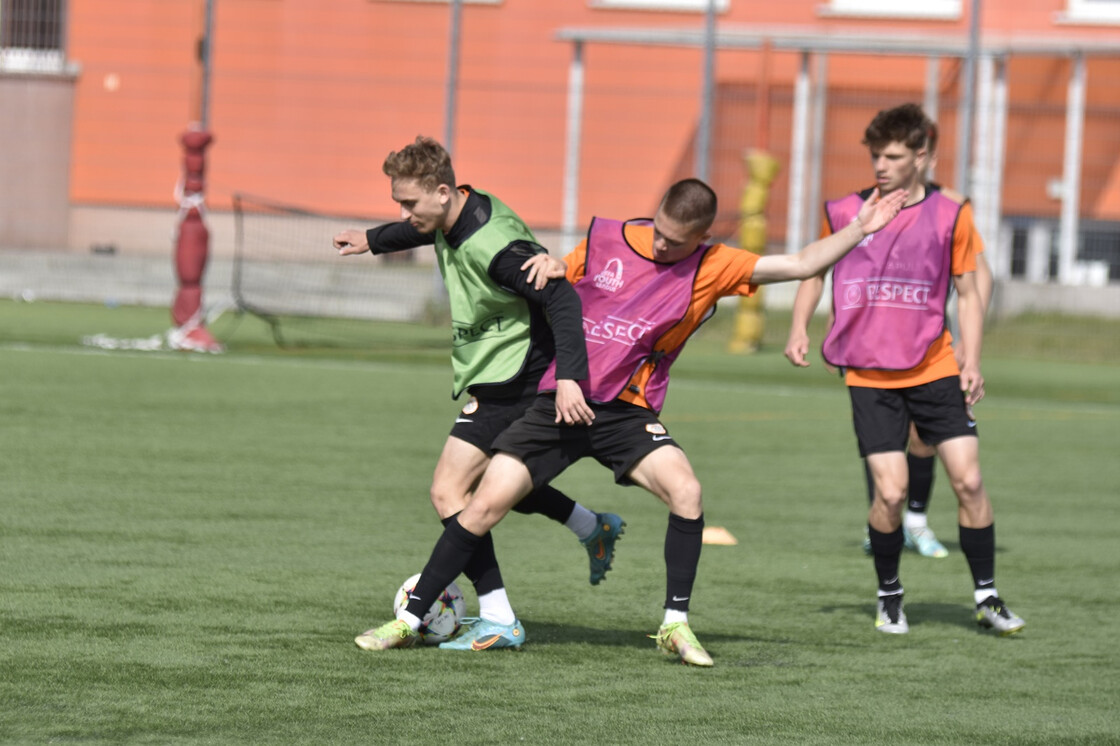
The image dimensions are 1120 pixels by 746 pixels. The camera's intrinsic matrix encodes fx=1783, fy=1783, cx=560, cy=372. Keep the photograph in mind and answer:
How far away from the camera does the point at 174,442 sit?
996cm

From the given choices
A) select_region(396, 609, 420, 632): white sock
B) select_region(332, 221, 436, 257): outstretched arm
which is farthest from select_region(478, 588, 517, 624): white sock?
select_region(332, 221, 436, 257): outstretched arm

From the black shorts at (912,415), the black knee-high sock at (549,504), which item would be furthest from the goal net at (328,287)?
the black knee-high sock at (549,504)

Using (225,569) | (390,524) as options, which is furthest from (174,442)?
(225,569)

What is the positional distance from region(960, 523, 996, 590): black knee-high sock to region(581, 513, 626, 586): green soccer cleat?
1316mm

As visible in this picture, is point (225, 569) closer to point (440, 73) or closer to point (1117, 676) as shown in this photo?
point (1117, 676)

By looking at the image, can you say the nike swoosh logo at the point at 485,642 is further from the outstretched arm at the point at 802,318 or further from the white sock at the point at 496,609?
A: the outstretched arm at the point at 802,318

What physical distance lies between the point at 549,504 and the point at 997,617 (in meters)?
1.61

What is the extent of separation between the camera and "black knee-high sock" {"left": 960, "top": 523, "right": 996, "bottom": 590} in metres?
6.36

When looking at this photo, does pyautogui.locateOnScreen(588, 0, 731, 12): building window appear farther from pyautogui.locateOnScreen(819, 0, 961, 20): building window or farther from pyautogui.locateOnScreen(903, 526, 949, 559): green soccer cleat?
pyautogui.locateOnScreen(903, 526, 949, 559): green soccer cleat

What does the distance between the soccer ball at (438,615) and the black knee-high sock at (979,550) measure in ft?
6.24

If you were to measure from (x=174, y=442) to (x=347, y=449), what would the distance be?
3.17ft

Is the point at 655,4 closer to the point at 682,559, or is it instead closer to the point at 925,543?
the point at 925,543

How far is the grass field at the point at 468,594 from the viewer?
4.67 metres

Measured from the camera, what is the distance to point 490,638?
5512mm
